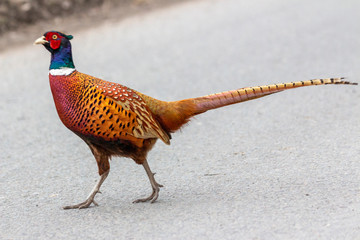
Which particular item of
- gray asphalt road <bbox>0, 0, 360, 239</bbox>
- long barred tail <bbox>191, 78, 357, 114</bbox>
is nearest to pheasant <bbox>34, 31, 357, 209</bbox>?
long barred tail <bbox>191, 78, 357, 114</bbox>

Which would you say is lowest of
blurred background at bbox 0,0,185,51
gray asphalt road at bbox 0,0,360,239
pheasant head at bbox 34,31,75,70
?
gray asphalt road at bbox 0,0,360,239

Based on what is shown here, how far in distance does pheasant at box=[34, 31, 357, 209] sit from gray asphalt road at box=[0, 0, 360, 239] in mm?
382

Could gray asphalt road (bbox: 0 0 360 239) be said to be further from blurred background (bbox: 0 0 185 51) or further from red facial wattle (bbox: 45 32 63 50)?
red facial wattle (bbox: 45 32 63 50)

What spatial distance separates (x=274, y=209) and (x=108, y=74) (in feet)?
13.9

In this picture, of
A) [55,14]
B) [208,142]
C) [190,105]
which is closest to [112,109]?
[190,105]

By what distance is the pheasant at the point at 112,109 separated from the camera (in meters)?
3.89

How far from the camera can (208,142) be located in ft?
18.2

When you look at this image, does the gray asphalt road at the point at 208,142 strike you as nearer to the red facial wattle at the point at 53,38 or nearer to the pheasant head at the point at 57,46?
the pheasant head at the point at 57,46

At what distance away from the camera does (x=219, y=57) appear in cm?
836

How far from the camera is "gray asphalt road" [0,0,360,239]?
3834 millimetres

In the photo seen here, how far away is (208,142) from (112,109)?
178cm

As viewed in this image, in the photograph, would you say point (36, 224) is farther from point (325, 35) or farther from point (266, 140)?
point (325, 35)

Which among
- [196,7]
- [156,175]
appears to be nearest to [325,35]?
[196,7]

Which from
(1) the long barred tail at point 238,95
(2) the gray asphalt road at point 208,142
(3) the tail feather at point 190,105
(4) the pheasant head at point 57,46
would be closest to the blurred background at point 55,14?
(2) the gray asphalt road at point 208,142
